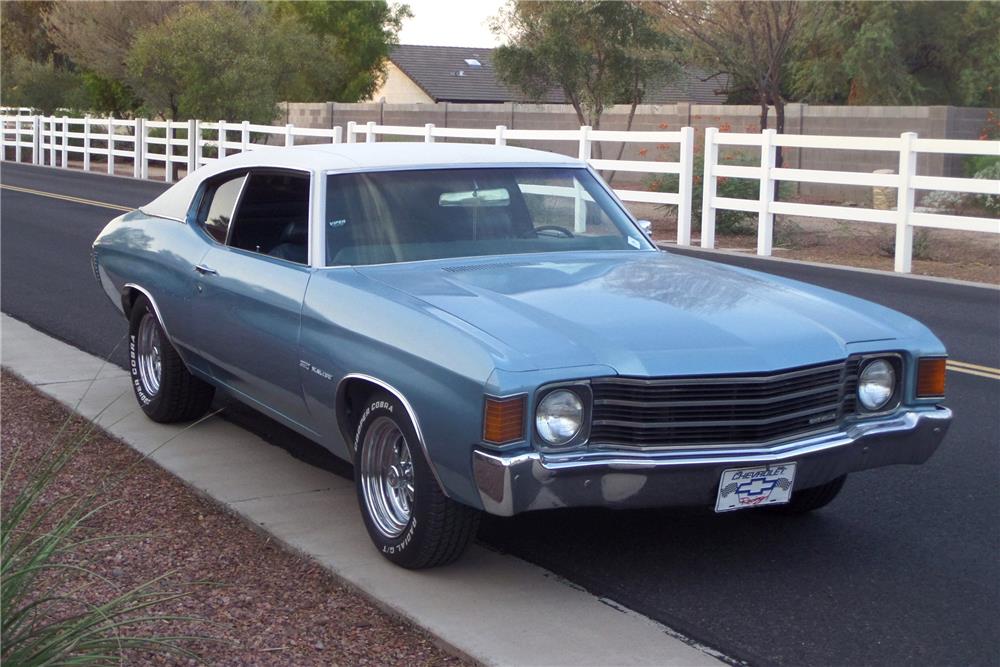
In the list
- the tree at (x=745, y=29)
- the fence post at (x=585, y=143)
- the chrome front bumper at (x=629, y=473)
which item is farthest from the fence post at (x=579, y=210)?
the tree at (x=745, y=29)

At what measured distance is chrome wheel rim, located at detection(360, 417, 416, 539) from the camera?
507cm

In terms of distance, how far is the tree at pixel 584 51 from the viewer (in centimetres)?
2761

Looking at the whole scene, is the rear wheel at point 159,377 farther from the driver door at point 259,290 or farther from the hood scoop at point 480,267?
the hood scoop at point 480,267

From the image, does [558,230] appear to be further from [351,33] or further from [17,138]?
[351,33]

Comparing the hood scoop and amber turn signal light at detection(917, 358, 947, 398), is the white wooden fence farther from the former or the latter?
the hood scoop

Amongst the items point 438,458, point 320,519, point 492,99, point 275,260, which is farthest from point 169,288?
point 492,99

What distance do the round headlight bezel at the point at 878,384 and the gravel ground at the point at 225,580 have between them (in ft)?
6.10

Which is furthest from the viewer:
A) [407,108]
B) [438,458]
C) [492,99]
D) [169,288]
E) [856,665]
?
[492,99]

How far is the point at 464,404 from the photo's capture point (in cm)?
454

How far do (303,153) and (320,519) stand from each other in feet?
5.84

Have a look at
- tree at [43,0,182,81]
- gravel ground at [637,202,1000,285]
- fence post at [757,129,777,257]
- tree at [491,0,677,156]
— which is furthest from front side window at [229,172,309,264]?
tree at [43,0,182,81]

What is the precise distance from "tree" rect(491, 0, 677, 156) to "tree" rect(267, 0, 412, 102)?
2831 centimetres

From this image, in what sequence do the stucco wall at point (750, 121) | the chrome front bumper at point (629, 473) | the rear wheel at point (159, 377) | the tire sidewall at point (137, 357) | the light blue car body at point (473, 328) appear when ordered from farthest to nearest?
the stucco wall at point (750, 121)
the tire sidewall at point (137, 357)
the rear wheel at point (159, 377)
the light blue car body at point (473, 328)
the chrome front bumper at point (629, 473)

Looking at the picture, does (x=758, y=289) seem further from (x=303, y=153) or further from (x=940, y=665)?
(x=303, y=153)
